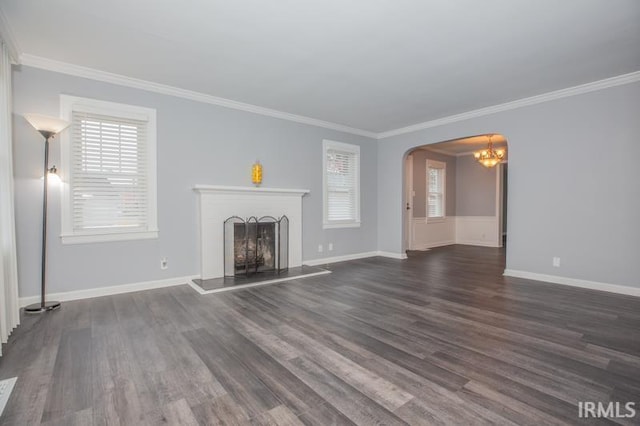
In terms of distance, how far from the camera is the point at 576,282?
13.7 feet

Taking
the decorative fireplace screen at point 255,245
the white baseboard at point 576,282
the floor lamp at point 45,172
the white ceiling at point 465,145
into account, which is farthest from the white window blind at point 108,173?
the white ceiling at point 465,145

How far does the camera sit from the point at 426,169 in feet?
26.8

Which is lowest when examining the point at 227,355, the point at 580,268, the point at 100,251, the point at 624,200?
the point at 227,355

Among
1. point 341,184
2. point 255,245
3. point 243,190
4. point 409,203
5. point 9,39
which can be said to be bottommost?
point 255,245

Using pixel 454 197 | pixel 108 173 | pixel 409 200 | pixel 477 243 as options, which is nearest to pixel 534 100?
pixel 409 200

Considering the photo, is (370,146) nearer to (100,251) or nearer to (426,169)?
(426,169)

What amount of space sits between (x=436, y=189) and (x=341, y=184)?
144 inches

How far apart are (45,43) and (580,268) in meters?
6.76

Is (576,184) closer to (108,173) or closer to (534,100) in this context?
(534,100)

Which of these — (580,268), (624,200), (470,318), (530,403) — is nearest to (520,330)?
(470,318)

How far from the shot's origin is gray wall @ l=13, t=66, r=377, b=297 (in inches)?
131

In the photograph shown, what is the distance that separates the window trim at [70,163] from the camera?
350cm

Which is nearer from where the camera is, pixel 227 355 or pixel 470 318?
pixel 227 355

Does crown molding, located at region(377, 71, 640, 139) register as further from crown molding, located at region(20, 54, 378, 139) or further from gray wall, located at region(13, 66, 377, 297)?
crown molding, located at region(20, 54, 378, 139)
